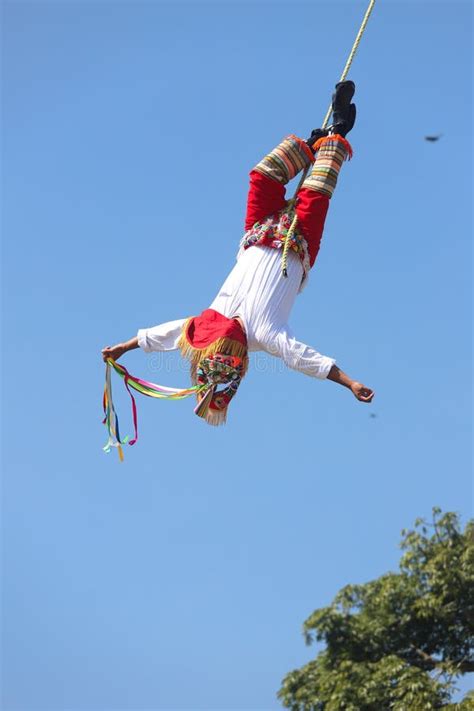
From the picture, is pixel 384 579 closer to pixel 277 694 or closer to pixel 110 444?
pixel 277 694

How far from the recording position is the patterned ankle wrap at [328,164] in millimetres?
6594

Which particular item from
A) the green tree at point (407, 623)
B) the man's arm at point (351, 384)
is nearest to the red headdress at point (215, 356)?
the man's arm at point (351, 384)

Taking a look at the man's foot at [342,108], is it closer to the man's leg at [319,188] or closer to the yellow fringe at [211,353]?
the man's leg at [319,188]

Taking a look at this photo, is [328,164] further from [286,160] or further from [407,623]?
[407,623]

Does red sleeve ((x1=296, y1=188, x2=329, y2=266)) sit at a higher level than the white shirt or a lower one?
higher

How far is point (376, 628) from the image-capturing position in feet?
43.8

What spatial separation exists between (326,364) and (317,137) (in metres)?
1.37

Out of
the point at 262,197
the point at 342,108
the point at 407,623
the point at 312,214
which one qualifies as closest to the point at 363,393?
the point at 312,214

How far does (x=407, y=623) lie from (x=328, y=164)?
8.08m

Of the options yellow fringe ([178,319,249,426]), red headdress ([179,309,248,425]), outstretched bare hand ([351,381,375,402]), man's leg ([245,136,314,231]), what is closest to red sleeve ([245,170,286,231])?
man's leg ([245,136,314,231])

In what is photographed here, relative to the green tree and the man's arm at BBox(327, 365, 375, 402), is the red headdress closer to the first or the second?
the man's arm at BBox(327, 365, 375, 402)

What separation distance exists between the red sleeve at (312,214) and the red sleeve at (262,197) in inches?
5.2

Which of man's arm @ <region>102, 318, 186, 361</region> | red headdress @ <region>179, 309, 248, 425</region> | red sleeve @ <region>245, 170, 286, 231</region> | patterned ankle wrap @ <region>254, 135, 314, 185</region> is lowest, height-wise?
red headdress @ <region>179, 309, 248, 425</region>

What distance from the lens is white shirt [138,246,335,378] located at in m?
6.29
